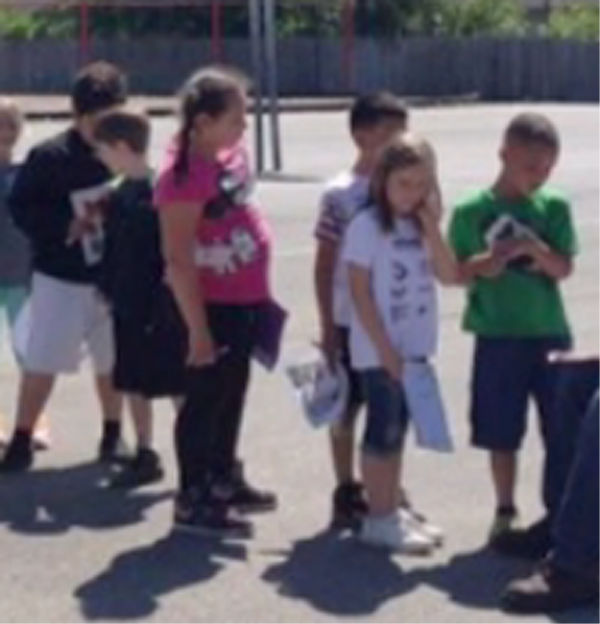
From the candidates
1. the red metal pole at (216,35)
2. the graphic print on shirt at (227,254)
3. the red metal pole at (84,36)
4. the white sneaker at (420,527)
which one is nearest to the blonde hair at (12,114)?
the graphic print on shirt at (227,254)

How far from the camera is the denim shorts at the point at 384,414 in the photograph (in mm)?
8852

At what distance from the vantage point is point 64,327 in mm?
10422

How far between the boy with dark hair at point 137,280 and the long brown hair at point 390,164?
105 centimetres

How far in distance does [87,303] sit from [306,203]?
45.2 ft

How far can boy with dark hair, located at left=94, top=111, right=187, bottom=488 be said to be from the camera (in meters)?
9.59

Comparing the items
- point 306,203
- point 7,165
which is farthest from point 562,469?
point 306,203

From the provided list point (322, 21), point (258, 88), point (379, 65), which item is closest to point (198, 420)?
point (258, 88)

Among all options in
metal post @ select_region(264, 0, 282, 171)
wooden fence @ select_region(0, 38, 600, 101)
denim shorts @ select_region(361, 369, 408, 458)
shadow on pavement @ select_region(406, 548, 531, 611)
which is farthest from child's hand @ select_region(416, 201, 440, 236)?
wooden fence @ select_region(0, 38, 600, 101)

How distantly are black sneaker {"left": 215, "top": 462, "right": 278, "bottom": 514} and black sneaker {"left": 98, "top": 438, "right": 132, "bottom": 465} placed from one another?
0.91 metres

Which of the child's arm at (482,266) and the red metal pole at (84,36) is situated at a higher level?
the child's arm at (482,266)

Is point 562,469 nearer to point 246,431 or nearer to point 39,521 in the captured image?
point 39,521

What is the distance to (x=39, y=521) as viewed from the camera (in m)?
9.48

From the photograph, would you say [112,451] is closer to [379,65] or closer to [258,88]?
[258,88]

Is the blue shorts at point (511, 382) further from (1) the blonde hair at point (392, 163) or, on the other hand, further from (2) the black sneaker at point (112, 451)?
(2) the black sneaker at point (112, 451)
